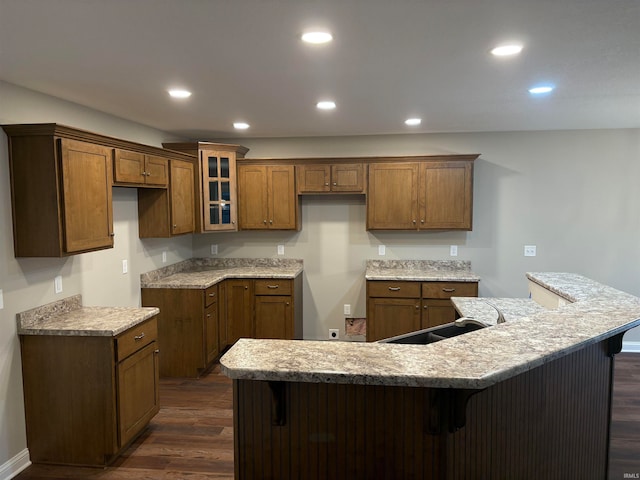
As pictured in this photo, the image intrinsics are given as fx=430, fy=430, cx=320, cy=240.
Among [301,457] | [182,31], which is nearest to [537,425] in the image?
[301,457]

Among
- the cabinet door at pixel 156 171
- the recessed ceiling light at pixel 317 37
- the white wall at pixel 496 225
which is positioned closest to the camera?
the recessed ceiling light at pixel 317 37

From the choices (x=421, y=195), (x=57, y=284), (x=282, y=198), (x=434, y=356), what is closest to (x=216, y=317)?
(x=282, y=198)

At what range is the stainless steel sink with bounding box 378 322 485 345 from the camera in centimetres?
206

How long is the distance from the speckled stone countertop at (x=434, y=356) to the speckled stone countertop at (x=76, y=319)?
141cm

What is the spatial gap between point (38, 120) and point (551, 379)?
335 centimetres

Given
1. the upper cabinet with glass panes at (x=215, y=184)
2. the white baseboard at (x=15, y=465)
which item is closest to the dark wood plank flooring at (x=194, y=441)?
the white baseboard at (x=15, y=465)

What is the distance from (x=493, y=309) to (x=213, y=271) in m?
3.12

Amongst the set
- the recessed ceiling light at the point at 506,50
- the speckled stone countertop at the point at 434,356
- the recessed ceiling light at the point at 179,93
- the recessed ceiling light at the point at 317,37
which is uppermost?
the recessed ceiling light at the point at 179,93

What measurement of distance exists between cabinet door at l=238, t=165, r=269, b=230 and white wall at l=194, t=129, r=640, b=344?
1.28ft

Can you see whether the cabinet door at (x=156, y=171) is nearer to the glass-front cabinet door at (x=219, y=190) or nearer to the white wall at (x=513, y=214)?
the glass-front cabinet door at (x=219, y=190)

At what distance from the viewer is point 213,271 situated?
4910 millimetres

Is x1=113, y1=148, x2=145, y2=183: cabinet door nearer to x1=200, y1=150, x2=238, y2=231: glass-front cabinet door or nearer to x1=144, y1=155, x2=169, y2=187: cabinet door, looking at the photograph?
x1=144, y1=155, x2=169, y2=187: cabinet door

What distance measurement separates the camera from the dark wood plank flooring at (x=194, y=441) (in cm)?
268

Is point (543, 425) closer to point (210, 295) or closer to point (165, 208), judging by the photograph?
point (210, 295)
